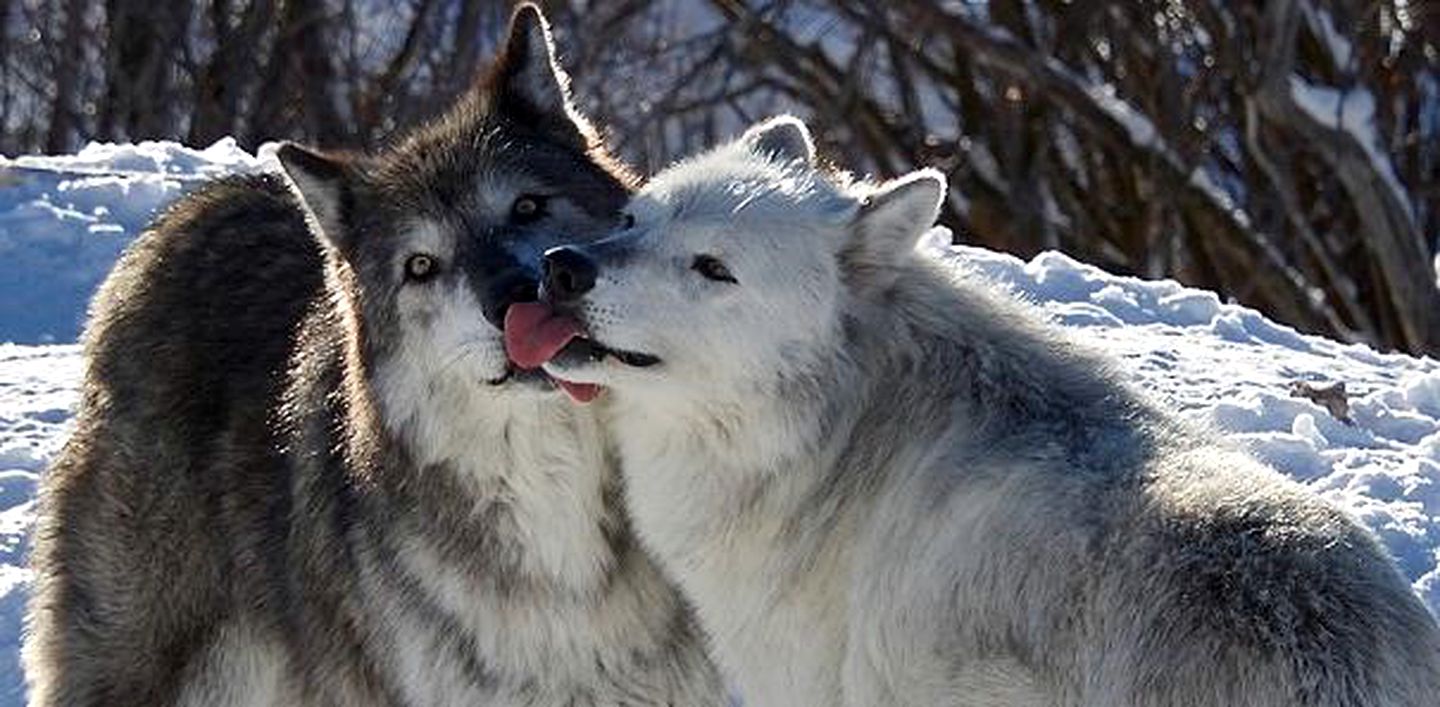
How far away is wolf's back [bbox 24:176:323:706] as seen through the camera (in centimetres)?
701

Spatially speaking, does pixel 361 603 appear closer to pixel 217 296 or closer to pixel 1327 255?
pixel 217 296

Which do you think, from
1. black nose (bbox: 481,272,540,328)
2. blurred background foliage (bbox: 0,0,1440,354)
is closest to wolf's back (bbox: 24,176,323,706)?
black nose (bbox: 481,272,540,328)

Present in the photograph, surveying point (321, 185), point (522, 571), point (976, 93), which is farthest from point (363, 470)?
point (976, 93)

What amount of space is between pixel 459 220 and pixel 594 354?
1.93 feet

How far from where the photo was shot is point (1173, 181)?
19391 millimetres

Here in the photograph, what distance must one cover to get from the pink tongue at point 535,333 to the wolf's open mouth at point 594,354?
0.6 inches

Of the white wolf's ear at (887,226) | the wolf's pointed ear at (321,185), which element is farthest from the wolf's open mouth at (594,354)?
the wolf's pointed ear at (321,185)

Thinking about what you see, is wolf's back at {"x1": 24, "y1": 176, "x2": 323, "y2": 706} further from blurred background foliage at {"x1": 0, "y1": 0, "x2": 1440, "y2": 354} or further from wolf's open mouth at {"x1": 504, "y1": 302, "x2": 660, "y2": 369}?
blurred background foliage at {"x1": 0, "y1": 0, "x2": 1440, "y2": 354}

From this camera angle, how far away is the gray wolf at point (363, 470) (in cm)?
644

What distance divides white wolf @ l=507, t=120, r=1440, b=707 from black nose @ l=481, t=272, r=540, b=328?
2.1 inches

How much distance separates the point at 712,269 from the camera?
613 centimetres

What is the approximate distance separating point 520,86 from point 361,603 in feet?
4.04

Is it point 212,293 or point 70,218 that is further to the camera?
point 70,218

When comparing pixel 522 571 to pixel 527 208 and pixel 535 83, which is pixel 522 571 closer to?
pixel 527 208
